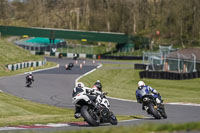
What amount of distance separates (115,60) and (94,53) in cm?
1183

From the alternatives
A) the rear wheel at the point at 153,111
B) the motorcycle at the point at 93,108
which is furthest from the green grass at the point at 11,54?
the motorcycle at the point at 93,108

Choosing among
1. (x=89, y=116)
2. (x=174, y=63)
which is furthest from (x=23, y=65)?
(x=89, y=116)

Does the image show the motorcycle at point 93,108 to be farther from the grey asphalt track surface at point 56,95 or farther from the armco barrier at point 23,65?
the armco barrier at point 23,65

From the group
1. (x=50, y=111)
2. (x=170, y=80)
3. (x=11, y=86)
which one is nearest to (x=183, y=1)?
(x=170, y=80)

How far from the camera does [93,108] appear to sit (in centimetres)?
1468

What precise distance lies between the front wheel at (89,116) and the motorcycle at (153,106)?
3484 mm

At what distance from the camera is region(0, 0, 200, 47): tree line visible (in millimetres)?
98062

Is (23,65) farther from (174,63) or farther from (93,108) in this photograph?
(93,108)

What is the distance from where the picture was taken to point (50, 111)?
22922mm

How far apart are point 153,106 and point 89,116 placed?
13.1 ft

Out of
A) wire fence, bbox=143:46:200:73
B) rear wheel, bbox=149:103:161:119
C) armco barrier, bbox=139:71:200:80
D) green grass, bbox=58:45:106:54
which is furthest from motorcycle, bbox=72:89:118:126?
green grass, bbox=58:45:106:54

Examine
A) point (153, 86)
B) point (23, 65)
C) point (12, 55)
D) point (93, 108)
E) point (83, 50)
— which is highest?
point (93, 108)

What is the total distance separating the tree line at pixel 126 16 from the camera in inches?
3861

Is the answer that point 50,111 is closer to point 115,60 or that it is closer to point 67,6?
point 115,60
